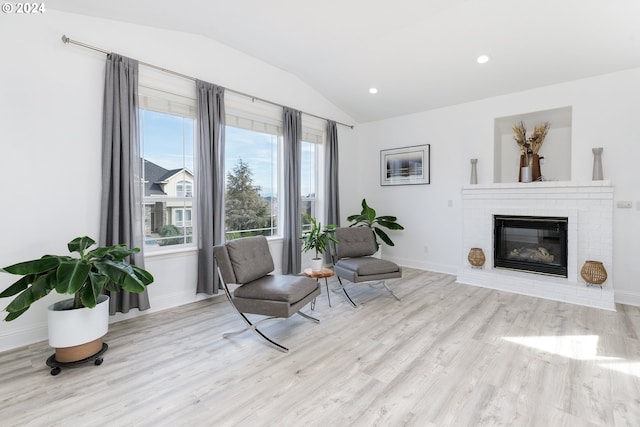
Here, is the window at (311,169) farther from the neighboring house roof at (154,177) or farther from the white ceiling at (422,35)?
the neighboring house roof at (154,177)

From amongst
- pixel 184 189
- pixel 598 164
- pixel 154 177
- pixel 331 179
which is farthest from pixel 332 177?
pixel 598 164

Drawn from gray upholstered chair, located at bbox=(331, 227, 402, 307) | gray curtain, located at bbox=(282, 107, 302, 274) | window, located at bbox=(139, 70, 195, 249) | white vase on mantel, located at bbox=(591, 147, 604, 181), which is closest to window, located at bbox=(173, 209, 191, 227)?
window, located at bbox=(139, 70, 195, 249)

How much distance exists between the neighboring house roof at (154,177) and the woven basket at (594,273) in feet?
17.5

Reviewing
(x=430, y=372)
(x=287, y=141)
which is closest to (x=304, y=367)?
(x=430, y=372)

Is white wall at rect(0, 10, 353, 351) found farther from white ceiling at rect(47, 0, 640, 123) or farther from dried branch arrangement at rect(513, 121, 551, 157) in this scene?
dried branch arrangement at rect(513, 121, 551, 157)

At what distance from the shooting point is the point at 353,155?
20.6ft

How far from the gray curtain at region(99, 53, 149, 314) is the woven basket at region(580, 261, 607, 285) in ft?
17.4

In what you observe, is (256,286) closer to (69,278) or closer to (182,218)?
(69,278)

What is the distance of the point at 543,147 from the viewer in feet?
15.7

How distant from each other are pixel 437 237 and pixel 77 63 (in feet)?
17.8

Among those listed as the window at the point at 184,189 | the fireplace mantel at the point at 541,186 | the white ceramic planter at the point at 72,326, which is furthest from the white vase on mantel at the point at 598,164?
the white ceramic planter at the point at 72,326

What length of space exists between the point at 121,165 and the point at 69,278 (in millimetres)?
1410

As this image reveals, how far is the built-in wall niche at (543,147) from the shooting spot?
453cm

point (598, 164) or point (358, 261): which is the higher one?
point (598, 164)
